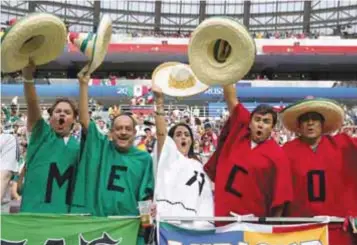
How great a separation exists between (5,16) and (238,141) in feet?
123

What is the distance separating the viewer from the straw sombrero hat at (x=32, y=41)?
→ 10.1 ft

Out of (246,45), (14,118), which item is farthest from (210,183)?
(14,118)

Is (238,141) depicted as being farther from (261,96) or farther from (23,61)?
Result: (261,96)

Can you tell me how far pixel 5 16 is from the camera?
38312 mm

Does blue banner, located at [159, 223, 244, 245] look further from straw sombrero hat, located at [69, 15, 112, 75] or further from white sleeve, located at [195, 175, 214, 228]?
straw sombrero hat, located at [69, 15, 112, 75]

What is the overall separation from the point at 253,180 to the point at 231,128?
14.5 inches

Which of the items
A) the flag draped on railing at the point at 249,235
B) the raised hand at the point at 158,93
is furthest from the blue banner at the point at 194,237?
the raised hand at the point at 158,93

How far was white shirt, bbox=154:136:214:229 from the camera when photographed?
323cm

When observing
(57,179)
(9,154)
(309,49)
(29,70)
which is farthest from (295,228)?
(309,49)

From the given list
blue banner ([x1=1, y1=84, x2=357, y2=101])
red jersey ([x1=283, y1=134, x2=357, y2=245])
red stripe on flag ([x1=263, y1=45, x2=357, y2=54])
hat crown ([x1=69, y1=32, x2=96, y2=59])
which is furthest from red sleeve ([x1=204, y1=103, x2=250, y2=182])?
red stripe on flag ([x1=263, y1=45, x2=357, y2=54])

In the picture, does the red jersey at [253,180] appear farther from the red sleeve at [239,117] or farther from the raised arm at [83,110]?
the raised arm at [83,110]

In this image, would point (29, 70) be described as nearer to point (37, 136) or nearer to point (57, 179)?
point (37, 136)

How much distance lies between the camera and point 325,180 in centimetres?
324

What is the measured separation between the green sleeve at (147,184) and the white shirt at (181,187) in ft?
0.15
